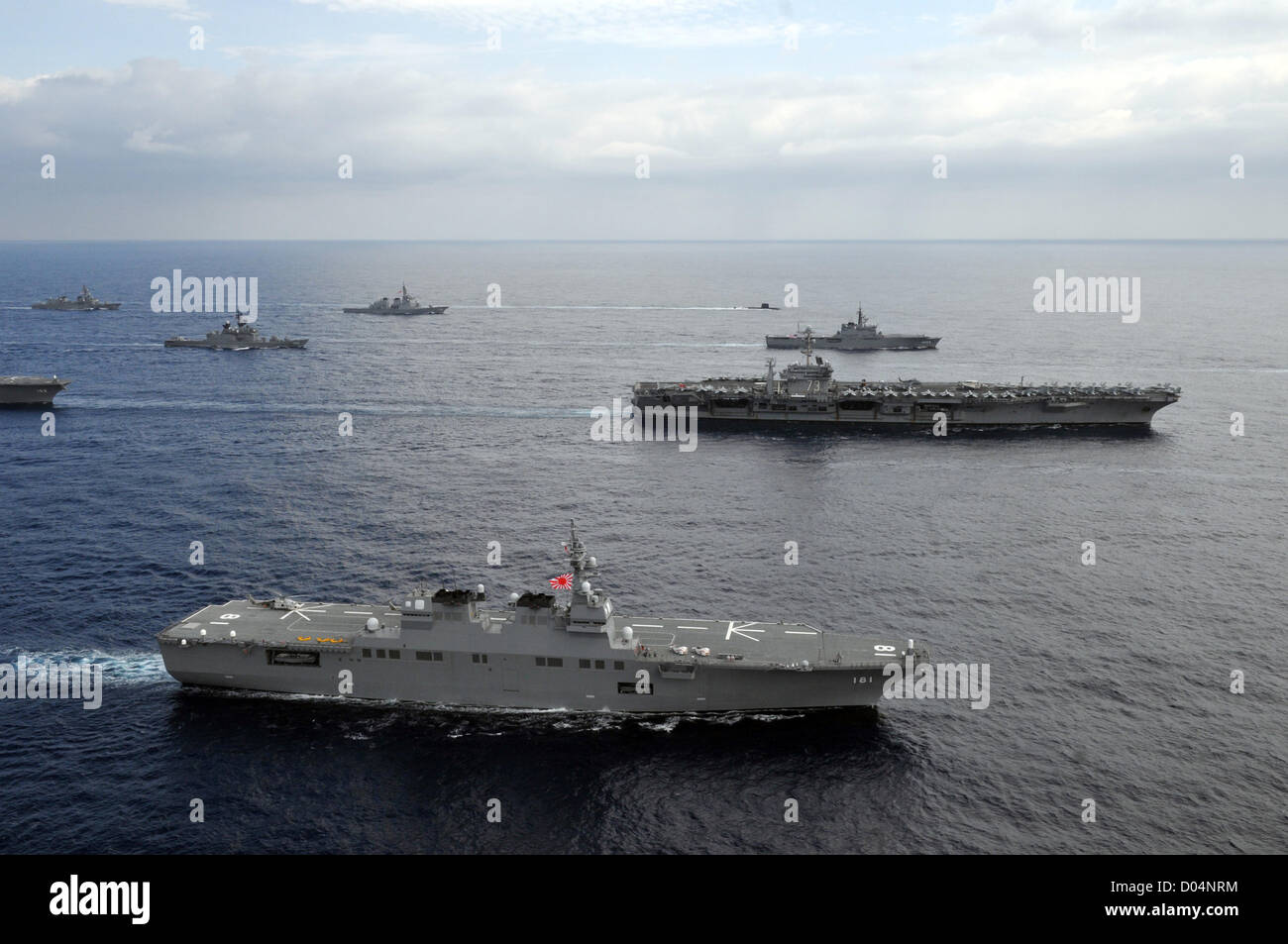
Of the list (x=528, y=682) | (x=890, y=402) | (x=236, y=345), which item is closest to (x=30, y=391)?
(x=236, y=345)

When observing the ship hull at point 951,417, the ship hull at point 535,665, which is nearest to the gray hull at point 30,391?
the ship hull at point 951,417

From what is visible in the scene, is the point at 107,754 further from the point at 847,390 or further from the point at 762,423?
the point at 847,390

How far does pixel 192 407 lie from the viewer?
124750mm

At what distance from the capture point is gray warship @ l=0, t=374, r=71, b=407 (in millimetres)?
123500

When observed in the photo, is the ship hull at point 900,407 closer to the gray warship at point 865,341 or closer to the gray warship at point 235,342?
the gray warship at point 865,341

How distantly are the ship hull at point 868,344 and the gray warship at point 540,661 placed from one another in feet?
437

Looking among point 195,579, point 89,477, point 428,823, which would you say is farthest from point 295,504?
point 428,823
